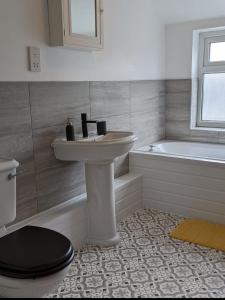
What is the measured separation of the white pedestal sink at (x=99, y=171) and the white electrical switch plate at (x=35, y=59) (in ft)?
1.67

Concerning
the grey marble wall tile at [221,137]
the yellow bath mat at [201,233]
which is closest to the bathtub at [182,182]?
the yellow bath mat at [201,233]

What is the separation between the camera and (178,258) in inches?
88.0

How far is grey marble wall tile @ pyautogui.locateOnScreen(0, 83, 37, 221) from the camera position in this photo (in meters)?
1.88

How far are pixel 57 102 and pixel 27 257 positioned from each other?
45.5 inches

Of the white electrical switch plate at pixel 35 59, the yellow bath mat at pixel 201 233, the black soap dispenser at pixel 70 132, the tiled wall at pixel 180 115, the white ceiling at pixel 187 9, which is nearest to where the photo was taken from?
the white electrical switch plate at pixel 35 59

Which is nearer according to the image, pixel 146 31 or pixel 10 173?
pixel 10 173

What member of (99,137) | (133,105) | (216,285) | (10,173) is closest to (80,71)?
(99,137)

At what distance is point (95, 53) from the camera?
2545 millimetres

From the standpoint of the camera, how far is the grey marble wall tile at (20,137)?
6.15 feet

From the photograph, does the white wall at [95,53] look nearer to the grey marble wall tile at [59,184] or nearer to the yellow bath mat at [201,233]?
the grey marble wall tile at [59,184]

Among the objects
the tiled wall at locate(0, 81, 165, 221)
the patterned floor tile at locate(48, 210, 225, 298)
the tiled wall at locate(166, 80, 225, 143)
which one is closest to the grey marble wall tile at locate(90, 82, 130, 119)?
the tiled wall at locate(0, 81, 165, 221)

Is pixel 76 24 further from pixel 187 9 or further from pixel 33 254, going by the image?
pixel 187 9

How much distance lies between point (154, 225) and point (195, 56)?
205 cm

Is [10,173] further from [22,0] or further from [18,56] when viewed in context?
[22,0]
